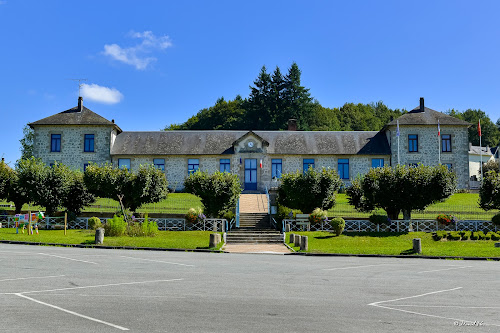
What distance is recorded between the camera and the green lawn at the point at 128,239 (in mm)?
20734

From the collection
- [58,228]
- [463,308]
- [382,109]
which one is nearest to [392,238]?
[463,308]

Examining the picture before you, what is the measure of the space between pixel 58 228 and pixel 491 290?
78.7 feet

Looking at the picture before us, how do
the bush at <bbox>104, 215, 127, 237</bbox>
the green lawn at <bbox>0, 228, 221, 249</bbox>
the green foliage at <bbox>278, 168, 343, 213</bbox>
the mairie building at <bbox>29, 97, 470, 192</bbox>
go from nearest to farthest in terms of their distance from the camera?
the green lawn at <bbox>0, 228, 221, 249</bbox> → the bush at <bbox>104, 215, 127, 237</bbox> → the green foliage at <bbox>278, 168, 343, 213</bbox> → the mairie building at <bbox>29, 97, 470, 192</bbox>

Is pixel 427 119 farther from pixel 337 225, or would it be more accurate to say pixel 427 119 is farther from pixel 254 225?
pixel 254 225

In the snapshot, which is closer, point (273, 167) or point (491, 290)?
point (491, 290)

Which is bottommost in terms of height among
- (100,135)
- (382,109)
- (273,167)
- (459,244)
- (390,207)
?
(459,244)

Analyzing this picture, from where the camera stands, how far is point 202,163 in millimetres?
40688

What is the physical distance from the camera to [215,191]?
27078 mm

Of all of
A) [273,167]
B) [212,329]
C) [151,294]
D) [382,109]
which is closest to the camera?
[212,329]

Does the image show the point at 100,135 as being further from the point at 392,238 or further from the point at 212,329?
the point at 212,329

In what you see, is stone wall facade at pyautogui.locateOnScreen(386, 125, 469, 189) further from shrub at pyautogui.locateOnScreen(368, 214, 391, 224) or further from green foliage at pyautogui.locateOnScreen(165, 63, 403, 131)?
green foliage at pyautogui.locateOnScreen(165, 63, 403, 131)

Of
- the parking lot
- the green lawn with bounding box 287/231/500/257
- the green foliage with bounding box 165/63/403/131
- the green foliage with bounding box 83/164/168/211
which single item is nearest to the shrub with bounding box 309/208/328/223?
the green lawn with bounding box 287/231/500/257

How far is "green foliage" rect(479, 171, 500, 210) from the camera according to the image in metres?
25.8

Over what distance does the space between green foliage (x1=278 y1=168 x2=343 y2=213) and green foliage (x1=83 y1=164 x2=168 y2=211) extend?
8122mm
